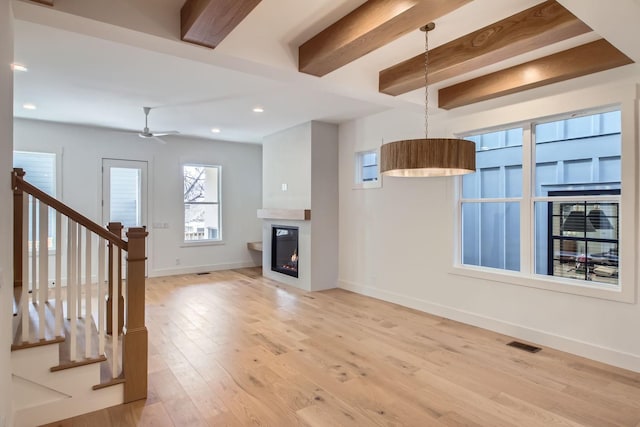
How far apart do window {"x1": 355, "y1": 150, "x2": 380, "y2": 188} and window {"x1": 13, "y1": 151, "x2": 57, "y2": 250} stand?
481cm

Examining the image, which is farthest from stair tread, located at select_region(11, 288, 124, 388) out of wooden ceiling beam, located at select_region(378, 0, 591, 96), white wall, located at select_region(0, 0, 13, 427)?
wooden ceiling beam, located at select_region(378, 0, 591, 96)

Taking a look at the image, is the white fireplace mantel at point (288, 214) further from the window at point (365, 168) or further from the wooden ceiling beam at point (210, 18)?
the wooden ceiling beam at point (210, 18)

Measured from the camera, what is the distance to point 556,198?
3.56m

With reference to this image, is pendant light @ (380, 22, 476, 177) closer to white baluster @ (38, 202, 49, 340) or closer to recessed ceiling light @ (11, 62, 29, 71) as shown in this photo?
white baluster @ (38, 202, 49, 340)

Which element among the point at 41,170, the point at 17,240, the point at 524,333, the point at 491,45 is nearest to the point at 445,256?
the point at 524,333

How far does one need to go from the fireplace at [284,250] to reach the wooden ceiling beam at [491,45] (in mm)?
3230

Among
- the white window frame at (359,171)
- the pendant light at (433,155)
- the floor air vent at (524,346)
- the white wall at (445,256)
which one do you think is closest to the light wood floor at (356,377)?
the floor air vent at (524,346)

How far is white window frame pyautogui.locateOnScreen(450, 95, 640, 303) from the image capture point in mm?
3008

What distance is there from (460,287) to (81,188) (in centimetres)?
609

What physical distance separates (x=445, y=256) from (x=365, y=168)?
6.37 feet

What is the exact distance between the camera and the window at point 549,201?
329cm

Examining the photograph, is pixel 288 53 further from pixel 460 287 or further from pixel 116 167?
pixel 116 167

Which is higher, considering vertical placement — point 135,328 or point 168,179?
point 168,179

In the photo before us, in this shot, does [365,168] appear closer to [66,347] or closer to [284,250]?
[284,250]
